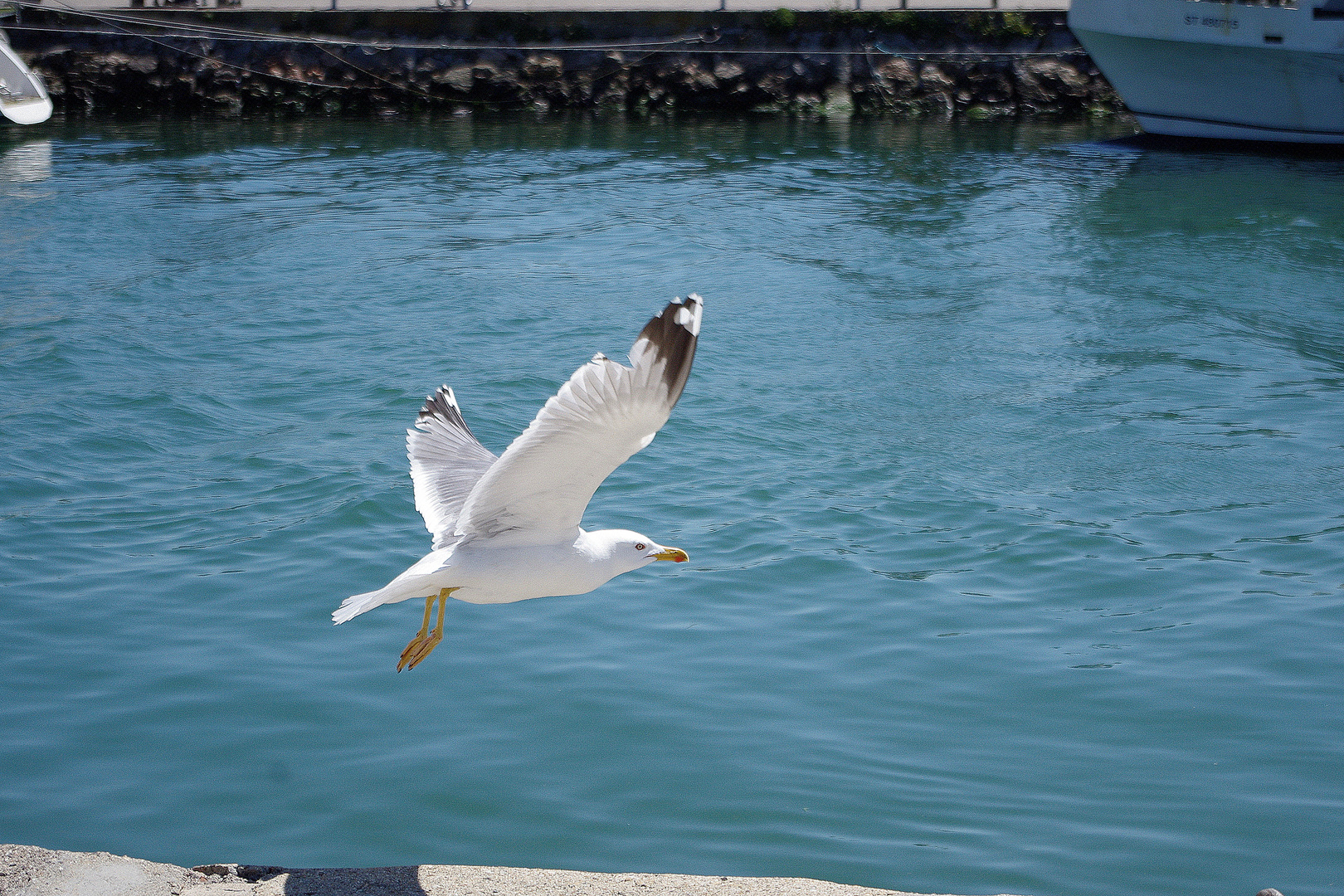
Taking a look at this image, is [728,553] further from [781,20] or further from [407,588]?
[781,20]

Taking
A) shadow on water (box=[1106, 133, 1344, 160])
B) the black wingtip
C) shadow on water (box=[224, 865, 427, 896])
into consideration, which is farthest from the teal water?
shadow on water (box=[1106, 133, 1344, 160])

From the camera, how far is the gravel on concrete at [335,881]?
4.13m

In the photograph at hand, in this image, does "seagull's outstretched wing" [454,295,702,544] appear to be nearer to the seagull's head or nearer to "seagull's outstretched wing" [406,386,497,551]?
the seagull's head

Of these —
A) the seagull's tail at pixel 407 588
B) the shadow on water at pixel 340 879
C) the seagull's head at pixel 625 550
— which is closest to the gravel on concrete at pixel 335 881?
the shadow on water at pixel 340 879

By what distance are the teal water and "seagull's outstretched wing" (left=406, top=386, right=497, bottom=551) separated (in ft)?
3.73

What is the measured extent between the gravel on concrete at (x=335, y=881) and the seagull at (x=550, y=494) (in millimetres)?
732

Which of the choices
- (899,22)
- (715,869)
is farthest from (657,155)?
(715,869)

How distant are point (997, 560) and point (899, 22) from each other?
1789 cm

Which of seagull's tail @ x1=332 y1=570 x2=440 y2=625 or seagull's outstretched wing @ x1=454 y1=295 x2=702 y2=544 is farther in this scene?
seagull's tail @ x1=332 y1=570 x2=440 y2=625

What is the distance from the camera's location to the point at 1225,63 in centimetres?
1992

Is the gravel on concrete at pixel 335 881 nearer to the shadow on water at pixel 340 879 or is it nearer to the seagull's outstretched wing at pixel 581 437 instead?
the shadow on water at pixel 340 879

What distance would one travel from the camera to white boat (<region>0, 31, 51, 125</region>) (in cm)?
2037

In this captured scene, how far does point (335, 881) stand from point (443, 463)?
1.70 metres

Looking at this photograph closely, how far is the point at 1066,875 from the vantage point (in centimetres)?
463
